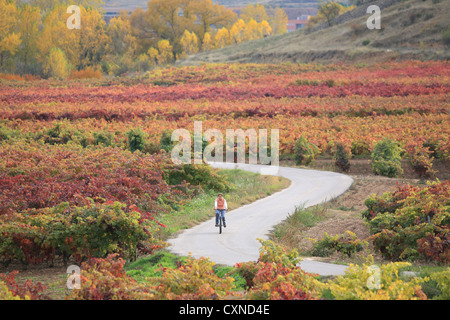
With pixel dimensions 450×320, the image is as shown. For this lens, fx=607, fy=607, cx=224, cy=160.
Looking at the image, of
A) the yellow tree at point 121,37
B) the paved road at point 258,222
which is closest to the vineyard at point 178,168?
the paved road at point 258,222

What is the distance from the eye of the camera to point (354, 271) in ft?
29.9

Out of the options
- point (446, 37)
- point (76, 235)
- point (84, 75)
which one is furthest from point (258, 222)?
point (84, 75)

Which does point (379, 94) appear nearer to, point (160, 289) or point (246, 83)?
point (246, 83)

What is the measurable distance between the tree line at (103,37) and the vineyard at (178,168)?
1225 inches

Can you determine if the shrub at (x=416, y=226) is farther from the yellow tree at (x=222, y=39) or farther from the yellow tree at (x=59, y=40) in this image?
the yellow tree at (x=222, y=39)

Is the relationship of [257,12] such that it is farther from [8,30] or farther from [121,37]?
[8,30]

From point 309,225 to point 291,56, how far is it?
7131 cm

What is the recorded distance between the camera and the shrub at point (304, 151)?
28984mm

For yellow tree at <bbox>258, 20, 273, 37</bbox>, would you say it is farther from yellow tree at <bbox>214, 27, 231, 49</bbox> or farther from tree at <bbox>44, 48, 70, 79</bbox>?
tree at <bbox>44, 48, 70, 79</bbox>

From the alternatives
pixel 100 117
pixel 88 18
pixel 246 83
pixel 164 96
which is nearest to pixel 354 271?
pixel 100 117

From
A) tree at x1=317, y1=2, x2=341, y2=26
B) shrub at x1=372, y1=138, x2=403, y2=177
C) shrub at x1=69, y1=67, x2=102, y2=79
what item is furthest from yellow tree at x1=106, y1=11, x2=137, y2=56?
shrub at x1=372, y1=138, x2=403, y2=177

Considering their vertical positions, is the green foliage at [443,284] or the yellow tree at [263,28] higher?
the yellow tree at [263,28]

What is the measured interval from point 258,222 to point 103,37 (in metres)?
86.9

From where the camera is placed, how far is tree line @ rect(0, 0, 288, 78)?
91.3 metres
